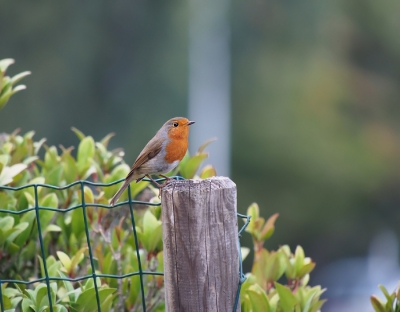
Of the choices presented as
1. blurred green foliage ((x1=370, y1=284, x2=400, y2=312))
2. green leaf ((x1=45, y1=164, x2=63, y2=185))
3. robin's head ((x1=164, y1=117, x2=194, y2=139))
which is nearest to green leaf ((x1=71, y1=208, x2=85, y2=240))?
green leaf ((x1=45, y1=164, x2=63, y2=185))

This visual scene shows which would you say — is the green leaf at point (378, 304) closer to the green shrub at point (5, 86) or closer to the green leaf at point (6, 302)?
the green leaf at point (6, 302)

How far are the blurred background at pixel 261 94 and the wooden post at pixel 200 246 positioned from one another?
1566cm

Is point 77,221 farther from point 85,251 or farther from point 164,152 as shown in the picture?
point 164,152

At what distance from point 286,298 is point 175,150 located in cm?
122

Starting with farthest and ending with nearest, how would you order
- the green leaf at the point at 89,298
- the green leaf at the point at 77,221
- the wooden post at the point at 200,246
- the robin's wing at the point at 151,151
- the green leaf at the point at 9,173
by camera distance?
the robin's wing at the point at 151,151
the green leaf at the point at 77,221
the green leaf at the point at 9,173
the green leaf at the point at 89,298
the wooden post at the point at 200,246

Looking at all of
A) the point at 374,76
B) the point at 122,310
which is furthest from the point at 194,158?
the point at 374,76

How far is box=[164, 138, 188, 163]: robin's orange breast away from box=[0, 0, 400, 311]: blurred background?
47.3 ft

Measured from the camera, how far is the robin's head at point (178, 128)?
388 centimetres

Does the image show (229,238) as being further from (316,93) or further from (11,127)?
(11,127)

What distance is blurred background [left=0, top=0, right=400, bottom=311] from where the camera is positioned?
70.9 ft

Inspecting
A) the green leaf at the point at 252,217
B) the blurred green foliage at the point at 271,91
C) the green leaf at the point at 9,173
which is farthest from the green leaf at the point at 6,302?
the blurred green foliage at the point at 271,91

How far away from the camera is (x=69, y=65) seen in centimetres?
2627

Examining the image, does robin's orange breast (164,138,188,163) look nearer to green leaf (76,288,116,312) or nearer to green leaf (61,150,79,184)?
green leaf (61,150,79,184)

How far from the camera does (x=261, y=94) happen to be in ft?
81.5
